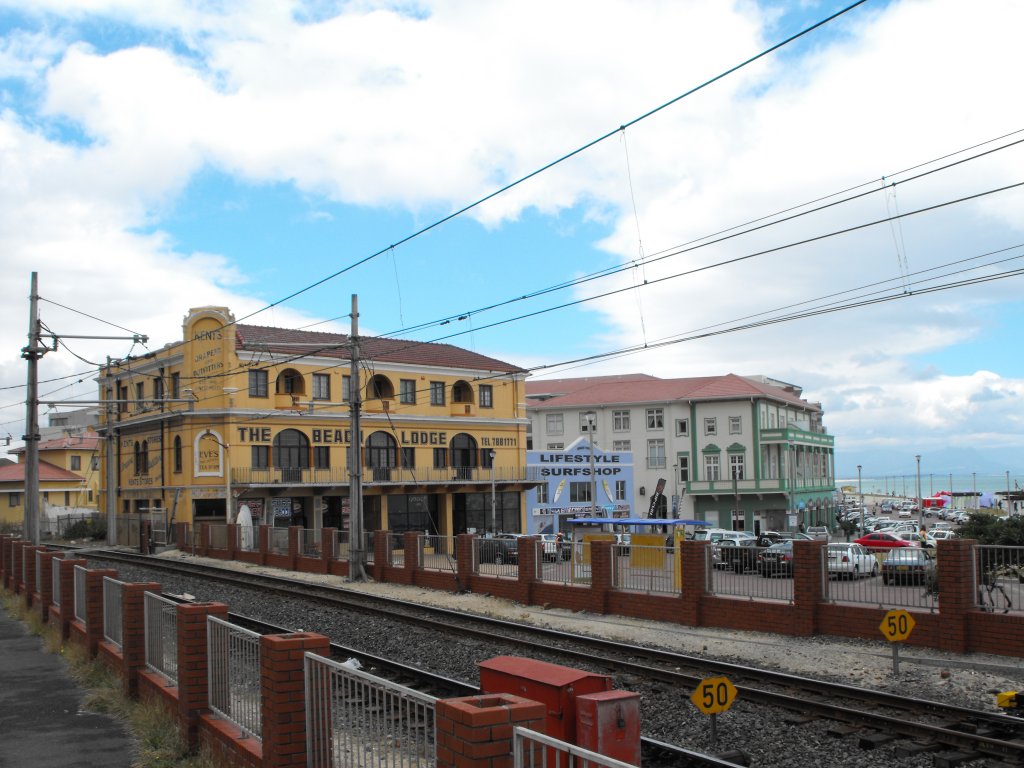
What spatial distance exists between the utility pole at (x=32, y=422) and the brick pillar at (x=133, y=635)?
19231 mm

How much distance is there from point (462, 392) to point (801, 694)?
153 feet

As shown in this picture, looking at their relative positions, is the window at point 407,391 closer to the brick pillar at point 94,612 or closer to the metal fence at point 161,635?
the brick pillar at point 94,612

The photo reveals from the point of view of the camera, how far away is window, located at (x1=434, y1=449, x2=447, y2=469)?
56.5 m

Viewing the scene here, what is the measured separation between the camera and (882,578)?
16.5 meters

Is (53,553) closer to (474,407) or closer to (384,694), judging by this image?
(384,694)

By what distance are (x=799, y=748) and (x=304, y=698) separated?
547 cm

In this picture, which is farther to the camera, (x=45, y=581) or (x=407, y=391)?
(x=407, y=391)

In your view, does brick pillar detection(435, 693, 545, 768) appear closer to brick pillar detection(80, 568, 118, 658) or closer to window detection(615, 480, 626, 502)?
brick pillar detection(80, 568, 118, 658)

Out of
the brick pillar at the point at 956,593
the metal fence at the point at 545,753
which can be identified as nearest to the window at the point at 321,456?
the brick pillar at the point at 956,593

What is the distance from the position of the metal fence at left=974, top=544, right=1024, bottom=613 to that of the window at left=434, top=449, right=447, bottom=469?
4275 centimetres

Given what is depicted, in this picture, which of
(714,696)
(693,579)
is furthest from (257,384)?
(714,696)

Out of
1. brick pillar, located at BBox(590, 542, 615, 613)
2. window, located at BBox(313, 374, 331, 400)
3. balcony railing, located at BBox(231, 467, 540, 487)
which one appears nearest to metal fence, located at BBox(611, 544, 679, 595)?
brick pillar, located at BBox(590, 542, 615, 613)

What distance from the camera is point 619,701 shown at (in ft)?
23.2

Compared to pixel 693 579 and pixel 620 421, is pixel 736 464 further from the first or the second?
pixel 693 579
